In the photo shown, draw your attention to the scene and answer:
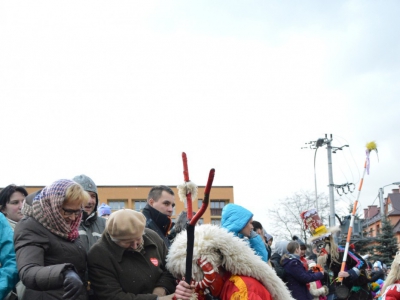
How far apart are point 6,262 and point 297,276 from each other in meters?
5.40

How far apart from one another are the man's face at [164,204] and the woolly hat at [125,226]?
6.43 ft

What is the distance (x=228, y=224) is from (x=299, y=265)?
11.3 feet

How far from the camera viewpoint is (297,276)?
7.98 m

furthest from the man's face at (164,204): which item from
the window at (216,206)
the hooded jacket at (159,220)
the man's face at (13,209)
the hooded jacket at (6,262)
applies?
the window at (216,206)

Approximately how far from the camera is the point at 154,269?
353 cm

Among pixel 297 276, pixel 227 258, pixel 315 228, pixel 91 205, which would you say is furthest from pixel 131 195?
pixel 227 258

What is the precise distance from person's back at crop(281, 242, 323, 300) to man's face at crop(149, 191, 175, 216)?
3347 millimetres

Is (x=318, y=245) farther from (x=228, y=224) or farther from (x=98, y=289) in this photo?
(x=98, y=289)

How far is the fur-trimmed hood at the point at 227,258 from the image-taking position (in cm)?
331

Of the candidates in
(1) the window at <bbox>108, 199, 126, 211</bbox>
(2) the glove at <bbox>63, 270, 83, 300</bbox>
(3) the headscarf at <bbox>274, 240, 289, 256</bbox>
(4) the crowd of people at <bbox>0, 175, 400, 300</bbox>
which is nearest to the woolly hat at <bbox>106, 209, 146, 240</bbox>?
(4) the crowd of people at <bbox>0, 175, 400, 300</bbox>

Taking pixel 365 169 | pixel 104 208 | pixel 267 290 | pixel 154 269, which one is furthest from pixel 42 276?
pixel 365 169

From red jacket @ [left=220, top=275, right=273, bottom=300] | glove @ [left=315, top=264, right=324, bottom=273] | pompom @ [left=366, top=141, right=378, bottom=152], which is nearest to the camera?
red jacket @ [left=220, top=275, right=273, bottom=300]

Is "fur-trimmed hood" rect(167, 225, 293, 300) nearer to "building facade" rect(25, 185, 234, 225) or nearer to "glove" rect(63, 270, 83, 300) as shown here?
"glove" rect(63, 270, 83, 300)

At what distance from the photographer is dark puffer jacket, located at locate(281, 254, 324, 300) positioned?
7.96 meters
